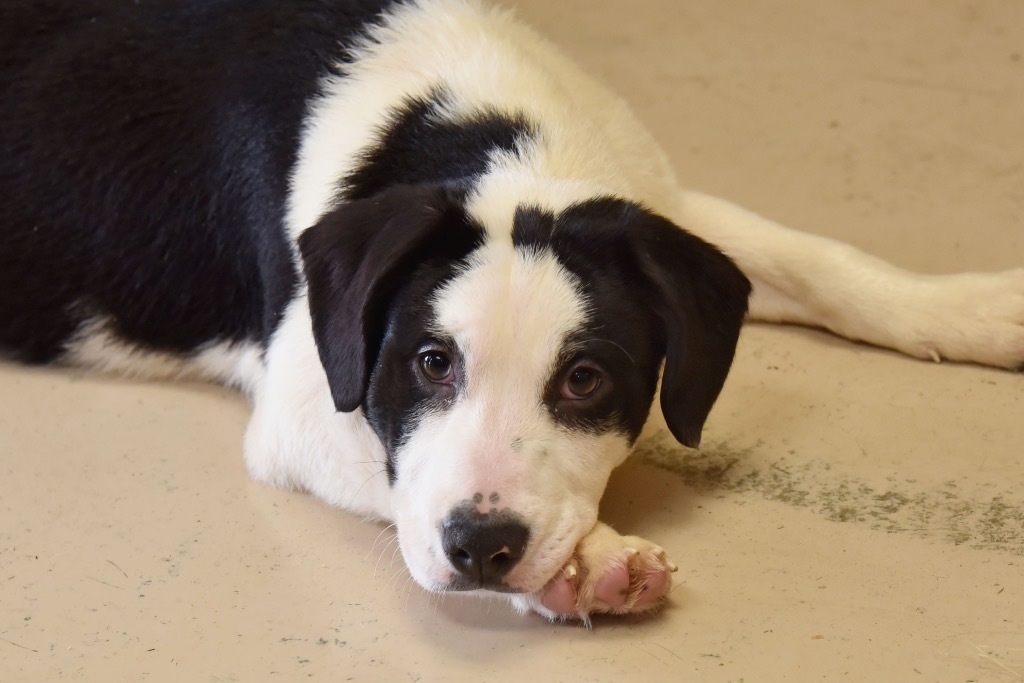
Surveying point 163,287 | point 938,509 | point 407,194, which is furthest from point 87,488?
point 938,509

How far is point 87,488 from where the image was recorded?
3.23 meters

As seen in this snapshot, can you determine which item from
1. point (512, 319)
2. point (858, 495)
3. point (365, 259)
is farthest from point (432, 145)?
point (858, 495)

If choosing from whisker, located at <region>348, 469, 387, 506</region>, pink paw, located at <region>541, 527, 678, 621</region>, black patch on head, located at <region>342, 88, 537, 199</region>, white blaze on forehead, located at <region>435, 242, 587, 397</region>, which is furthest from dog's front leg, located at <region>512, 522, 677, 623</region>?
black patch on head, located at <region>342, 88, 537, 199</region>

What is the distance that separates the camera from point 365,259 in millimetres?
2688

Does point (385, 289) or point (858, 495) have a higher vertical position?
point (385, 289)

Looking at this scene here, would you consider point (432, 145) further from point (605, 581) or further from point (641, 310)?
point (605, 581)

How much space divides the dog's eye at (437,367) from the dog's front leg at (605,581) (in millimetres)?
426

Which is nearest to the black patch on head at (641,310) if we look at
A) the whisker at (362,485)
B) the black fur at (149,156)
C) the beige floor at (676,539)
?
the beige floor at (676,539)

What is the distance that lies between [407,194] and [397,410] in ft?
1.46

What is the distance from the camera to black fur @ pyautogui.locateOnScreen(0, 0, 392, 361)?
3.40 metres

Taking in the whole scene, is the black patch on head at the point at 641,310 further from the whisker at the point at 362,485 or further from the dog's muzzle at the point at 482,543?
the whisker at the point at 362,485

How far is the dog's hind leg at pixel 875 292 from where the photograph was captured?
358cm

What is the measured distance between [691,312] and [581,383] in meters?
0.27

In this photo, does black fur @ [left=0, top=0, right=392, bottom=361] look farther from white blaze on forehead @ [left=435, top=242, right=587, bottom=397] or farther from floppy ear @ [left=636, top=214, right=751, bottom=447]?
floppy ear @ [left=636, top=214, right=751, bottom=447]
